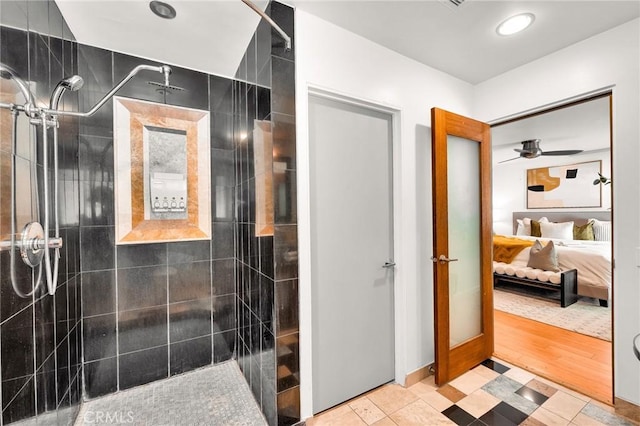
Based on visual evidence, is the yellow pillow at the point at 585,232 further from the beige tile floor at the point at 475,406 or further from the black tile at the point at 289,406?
Result: the black tile at the point at 289,406

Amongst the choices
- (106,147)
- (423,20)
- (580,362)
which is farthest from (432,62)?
(580,362)

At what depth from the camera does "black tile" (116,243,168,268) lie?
1.94 metres

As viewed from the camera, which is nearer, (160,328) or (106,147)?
(106,147)

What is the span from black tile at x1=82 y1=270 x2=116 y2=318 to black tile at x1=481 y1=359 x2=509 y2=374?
118 inches

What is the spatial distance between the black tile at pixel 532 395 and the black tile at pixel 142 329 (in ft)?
8.72

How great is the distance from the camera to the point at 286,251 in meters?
1.53

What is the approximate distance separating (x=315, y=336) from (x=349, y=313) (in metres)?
0.29

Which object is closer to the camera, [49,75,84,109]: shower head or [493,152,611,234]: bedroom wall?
[49,75,84,109]: shower head

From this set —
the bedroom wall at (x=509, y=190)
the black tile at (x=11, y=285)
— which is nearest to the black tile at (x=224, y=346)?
the black tile at (x=11, y=285)

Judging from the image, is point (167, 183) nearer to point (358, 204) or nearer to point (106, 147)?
point (106, 147)

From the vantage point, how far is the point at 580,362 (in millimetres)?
2311

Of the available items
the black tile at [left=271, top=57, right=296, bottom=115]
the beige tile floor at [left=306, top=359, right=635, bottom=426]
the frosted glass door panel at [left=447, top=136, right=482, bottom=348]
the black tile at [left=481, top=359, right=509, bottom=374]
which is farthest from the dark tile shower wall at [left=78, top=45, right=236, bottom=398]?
the black tile at [left=481, top=359, right=509, bottom=374]

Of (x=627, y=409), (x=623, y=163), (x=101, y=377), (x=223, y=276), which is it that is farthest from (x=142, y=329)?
(x=623, y=163)

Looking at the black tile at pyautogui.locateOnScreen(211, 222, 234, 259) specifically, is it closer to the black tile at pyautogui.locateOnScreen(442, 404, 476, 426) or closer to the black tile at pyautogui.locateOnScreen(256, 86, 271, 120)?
the black tile at pyautogui.locateOnScreen(256, 86, 271, 120)
